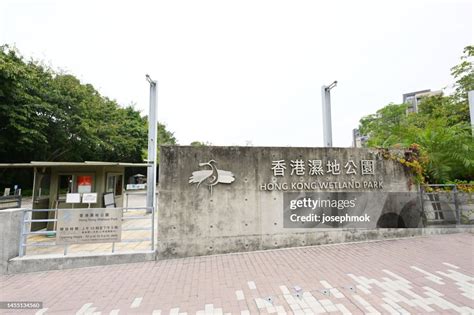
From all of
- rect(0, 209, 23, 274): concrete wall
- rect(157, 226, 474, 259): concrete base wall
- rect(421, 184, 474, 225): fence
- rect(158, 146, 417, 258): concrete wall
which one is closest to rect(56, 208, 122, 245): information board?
rect(0, 209, 23, 274): concrete wall

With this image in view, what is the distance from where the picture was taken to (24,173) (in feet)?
74.1

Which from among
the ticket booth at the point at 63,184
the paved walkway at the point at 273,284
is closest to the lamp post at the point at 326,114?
the paved walkway at the point at 273,284

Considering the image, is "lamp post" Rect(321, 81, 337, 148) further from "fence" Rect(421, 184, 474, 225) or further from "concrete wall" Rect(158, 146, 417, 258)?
"fence" Rect(421, 184, 474, 225)

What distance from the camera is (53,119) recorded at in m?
18.3

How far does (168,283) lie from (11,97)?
59.3 feet

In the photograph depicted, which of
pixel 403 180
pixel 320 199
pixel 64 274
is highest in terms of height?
pixel 403 180

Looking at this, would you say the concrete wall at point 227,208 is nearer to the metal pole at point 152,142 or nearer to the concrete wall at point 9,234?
the concrete wall at point 9,234

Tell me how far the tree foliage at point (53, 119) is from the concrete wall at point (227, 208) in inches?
591

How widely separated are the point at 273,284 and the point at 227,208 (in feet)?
7.07

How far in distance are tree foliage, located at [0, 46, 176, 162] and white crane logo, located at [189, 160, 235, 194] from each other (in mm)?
15255

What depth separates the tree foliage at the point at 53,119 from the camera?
14.8 metres

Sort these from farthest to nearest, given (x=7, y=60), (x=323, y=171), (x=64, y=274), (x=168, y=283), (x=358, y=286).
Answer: (x=7, y=60)
(x=323, y=171)
(x=64, y=274)
(x=168, y=283)
(x=358, y=286)

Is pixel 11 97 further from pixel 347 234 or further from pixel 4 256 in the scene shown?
pixel 347 234

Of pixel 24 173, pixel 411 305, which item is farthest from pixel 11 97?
pixel 411 305
